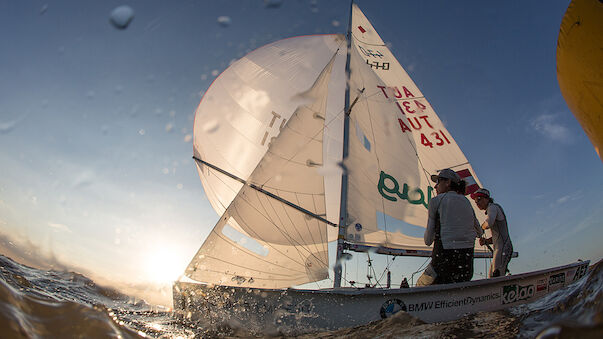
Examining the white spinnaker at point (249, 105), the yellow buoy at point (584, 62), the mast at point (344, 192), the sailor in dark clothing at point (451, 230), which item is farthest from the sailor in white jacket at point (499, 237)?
the white spinnaker at point (249, 105)

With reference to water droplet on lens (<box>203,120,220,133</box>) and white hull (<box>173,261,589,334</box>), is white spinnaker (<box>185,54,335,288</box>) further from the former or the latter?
water droplet on lens (<box>203,120,220,133</box>)

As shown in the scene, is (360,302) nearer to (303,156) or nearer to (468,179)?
(303,156)

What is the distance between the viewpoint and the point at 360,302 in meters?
3.35

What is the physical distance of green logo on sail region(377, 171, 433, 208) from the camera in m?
6.88

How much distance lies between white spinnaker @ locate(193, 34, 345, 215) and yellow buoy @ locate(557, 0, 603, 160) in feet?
23.1

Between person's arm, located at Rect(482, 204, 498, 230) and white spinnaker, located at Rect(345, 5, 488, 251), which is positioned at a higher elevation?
white spinnaker, located at Rect(345, 5, 488, 251)

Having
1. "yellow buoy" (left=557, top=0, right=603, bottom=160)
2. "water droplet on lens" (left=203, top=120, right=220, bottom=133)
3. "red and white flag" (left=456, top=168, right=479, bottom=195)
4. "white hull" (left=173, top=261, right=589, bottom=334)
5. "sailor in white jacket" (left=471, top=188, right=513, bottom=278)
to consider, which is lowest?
"white hull" (left=173, top=261, right=589, bottom=334)

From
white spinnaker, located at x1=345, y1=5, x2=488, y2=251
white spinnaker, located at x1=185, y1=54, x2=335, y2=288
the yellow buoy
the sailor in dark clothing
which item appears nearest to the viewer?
the yellow buoy

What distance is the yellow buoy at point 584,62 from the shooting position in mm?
1482

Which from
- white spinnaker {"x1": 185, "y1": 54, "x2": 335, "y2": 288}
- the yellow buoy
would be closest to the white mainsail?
white spinnaker {"x1": 185, "y1": 54, "x2": 335, "y2": 288}

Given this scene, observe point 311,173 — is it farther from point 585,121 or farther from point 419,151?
point 585,121

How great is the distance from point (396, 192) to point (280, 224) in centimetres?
277

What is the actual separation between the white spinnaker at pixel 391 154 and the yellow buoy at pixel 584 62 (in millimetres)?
5159

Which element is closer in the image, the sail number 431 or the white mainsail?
the white mainsail
